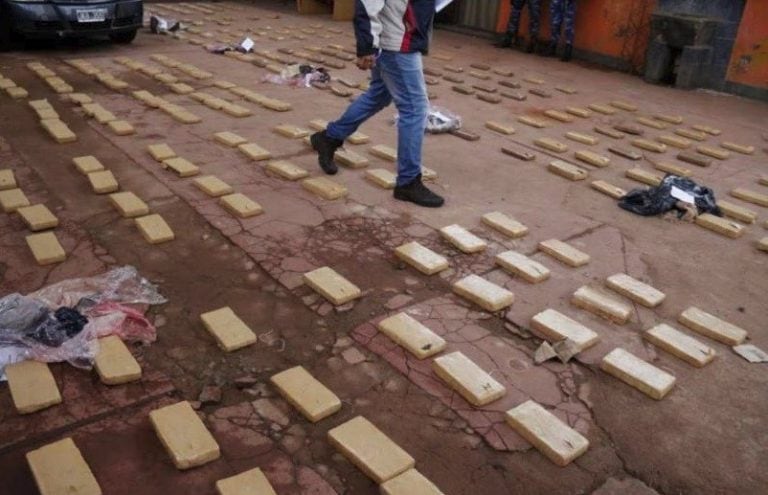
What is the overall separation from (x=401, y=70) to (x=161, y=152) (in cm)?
204

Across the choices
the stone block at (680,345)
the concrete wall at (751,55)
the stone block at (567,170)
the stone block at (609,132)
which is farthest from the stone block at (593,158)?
the concrete wall at (751,55)

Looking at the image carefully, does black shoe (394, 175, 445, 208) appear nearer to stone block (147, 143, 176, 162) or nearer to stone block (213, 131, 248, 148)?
stone block (213, 131, 248, 148)

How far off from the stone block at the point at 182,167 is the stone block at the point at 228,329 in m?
1.83

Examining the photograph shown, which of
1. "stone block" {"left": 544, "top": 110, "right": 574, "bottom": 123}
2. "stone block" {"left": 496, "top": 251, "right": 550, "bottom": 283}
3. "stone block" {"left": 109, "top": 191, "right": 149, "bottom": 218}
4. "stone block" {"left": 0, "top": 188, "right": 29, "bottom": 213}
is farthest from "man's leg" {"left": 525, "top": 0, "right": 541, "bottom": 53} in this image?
"stone block" {"left": 0, "top": 188, "right": 29, "bottom": 213}

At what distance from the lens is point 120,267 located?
3.29m

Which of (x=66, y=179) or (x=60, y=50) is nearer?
(x=66, y=179)

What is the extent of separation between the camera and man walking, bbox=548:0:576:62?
933 cm

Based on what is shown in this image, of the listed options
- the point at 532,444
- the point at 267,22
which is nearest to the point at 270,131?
the point at 532,444

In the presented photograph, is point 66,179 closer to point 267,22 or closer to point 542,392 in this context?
point 542,392

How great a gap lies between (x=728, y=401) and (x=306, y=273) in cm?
204

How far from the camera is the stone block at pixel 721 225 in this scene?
4.22 metres

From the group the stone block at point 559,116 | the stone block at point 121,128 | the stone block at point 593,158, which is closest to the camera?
the stone block at point 121,128

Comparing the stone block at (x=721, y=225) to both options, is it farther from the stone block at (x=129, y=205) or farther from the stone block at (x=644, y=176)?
the stone block at (x=129, y=205)

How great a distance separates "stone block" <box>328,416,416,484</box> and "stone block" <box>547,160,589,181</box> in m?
3.31
